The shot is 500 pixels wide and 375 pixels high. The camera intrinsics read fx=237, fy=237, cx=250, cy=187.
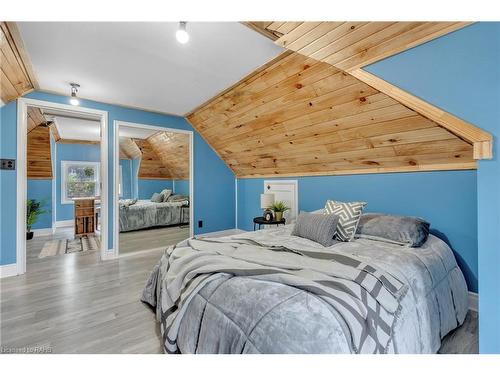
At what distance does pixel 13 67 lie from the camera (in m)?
2.30

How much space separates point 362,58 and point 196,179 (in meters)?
3.36

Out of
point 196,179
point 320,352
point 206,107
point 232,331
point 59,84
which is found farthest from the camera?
point 196,179

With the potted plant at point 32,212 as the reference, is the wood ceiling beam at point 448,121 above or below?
above

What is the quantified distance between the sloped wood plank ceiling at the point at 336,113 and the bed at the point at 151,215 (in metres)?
2.99

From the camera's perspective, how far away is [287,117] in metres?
2.89

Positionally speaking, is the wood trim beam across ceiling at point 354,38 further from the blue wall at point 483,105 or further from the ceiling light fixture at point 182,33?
the ceiling light fixture at point 182,33

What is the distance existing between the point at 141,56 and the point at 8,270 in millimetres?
2955

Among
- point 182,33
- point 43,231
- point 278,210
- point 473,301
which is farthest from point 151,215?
point 473,301

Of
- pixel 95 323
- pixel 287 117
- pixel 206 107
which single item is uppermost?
pixel 206 107

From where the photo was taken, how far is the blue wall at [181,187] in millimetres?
7223

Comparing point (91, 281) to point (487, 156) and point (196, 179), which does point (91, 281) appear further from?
point (487, 156)

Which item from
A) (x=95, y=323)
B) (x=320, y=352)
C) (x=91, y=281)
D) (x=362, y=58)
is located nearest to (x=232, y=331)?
(x=320, y=352)

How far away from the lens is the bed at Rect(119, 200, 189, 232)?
549cm

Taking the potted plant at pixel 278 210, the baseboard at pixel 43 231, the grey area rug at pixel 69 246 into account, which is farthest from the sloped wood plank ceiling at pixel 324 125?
the baseboard at pixel 43 231
